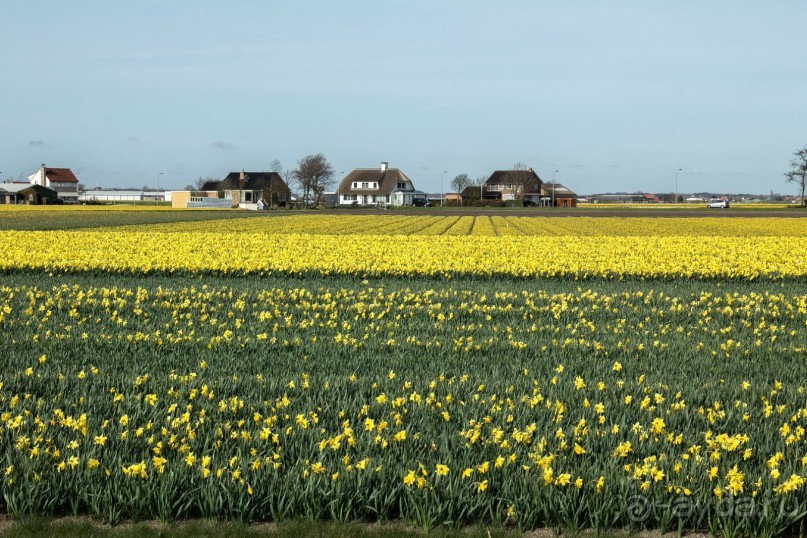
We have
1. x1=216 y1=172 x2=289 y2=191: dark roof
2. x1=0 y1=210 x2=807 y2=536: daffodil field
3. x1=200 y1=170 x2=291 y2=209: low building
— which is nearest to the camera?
x1=0 y1=210 x2=807 y2=536: daffodil field

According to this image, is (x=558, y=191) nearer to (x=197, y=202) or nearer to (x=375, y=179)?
(x=375, y=179)

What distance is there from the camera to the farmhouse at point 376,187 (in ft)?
522

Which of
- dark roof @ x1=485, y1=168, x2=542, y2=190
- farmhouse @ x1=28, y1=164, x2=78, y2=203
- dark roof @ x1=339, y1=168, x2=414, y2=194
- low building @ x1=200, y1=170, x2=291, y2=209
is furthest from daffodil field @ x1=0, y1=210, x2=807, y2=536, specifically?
farmhouse @ x1=28, y1=164, x2=78, y2=203

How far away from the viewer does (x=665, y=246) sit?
32219mm

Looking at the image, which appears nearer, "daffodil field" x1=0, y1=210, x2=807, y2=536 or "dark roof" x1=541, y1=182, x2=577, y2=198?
"daffodil field" x1=0, y1=210, x2=807, y2=536

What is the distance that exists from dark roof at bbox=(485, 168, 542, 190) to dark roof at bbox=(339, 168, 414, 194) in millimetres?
17381

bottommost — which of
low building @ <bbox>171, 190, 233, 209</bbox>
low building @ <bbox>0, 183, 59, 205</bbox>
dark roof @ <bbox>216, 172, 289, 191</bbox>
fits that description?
low building @ <bbox>171, 190, 233, 209</bbox>

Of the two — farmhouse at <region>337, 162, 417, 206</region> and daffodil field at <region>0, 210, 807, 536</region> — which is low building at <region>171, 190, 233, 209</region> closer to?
farmhouse at <region>337, 162, 417, 206</region>

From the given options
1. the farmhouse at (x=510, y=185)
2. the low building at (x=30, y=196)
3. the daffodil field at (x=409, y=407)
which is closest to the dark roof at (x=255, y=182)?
the low building at (x=30, y=196)

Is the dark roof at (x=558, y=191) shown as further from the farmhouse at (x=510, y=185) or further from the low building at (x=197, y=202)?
the low building at (x=197, y=202)

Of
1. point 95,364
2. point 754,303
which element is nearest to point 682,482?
point 95,364

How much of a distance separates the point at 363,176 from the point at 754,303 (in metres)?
149

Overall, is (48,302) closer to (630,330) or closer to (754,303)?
(630,330)

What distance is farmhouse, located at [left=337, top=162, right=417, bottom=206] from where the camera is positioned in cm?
15925
